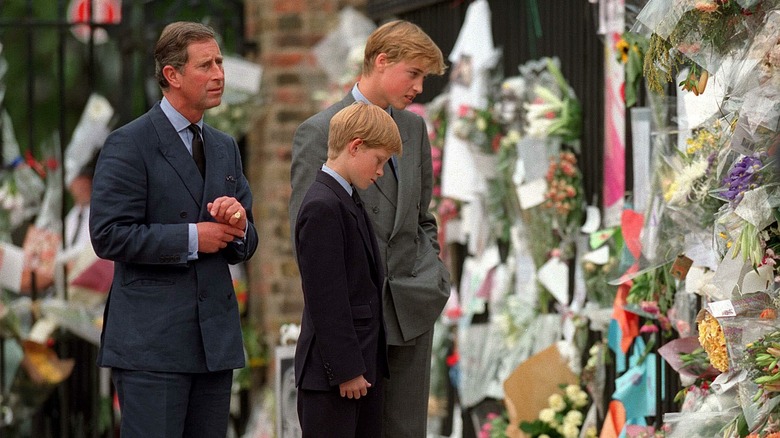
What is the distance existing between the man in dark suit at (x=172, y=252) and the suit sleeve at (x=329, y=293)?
338 millimetres

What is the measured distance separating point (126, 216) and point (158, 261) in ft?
0.52

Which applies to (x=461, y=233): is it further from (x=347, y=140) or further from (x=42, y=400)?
(x=347, y=140)

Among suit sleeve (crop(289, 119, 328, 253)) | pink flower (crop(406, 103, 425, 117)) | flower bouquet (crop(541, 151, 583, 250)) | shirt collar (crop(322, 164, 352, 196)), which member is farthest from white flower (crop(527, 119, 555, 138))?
shirt collar (crop(322, 164, 352, 196))

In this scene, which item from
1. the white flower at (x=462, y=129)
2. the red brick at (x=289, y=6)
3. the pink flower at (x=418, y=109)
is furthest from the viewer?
the red brick at (x=289, y=6)

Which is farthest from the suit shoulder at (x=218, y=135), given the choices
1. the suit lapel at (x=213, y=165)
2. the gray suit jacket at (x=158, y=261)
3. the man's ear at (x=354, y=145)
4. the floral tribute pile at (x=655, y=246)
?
the floral tribute pile at (x=655, y=246)

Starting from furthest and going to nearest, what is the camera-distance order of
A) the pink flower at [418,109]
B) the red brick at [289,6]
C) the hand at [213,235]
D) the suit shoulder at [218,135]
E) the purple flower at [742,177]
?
the red brick at [289,6] < the pink flower at [418,109] < the suit shoulder at [218,135] < the hand at [213,235] < the purple flower at [742,177]

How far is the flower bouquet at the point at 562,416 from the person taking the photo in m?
5.26

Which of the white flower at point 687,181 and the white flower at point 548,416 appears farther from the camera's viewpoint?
the white flower at point 548,416

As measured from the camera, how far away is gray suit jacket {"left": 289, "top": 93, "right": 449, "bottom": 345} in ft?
12.5

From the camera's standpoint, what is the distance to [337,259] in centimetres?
341

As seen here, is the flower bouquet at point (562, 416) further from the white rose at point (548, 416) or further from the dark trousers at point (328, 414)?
the dark trousers at point (328, 414)

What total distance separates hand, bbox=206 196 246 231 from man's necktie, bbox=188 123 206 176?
0.17 metres

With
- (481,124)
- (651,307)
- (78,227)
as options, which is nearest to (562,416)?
(651,307)

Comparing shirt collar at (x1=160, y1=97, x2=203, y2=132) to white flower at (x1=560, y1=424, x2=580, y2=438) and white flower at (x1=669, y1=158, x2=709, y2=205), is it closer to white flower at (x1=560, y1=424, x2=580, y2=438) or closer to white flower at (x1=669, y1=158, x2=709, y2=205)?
white flower at (x1=669, y1=158, x2=709, y2=205)
